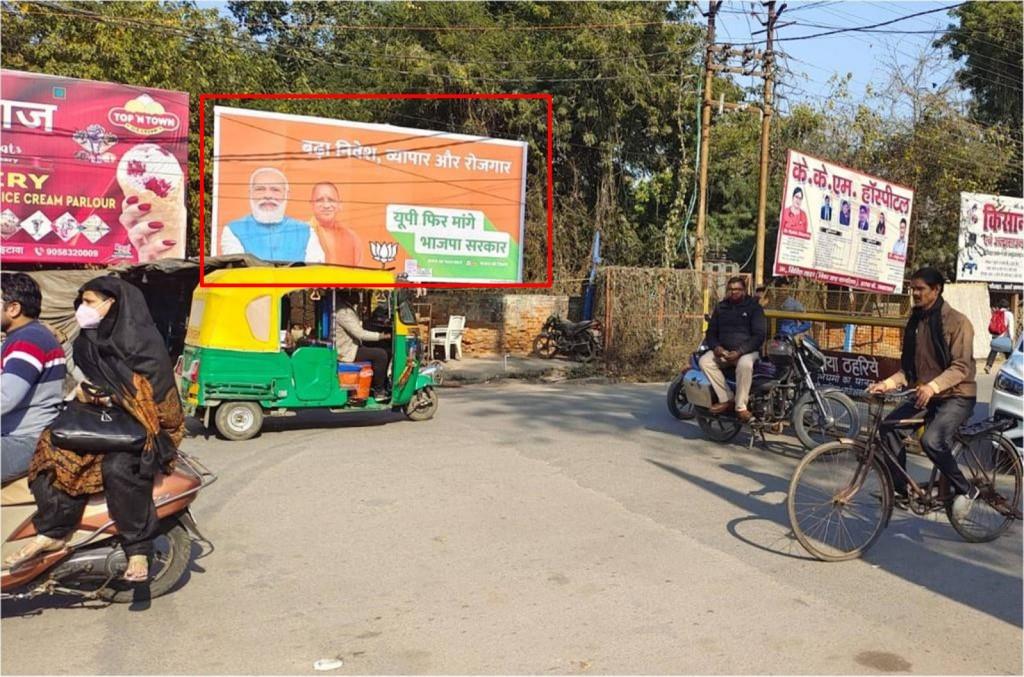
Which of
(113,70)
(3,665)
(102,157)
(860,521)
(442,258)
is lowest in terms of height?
(3,665)

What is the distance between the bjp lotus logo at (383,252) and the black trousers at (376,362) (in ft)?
33.8

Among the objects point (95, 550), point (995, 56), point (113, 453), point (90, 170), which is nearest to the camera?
point (113, 453)

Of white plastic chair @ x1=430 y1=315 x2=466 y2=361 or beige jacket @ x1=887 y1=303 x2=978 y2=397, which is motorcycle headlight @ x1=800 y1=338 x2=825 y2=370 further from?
white plastic chair @ x1=430 y1=315 x2=466 y2=361

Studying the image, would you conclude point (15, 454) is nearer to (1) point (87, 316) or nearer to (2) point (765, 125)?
(1) point (87, 316)

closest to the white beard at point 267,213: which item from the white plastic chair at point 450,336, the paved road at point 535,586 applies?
the white plastic chair at point 450,336

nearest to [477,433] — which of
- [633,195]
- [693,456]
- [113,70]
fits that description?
[693,456]

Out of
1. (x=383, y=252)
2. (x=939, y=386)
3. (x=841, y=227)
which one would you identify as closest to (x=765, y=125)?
(x=841, y=227)

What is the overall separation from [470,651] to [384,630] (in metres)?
0.54

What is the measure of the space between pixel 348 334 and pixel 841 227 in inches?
563

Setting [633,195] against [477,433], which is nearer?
[477,433]

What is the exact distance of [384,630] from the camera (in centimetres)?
473

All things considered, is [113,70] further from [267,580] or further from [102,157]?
[267,580]

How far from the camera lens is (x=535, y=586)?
541 centimetres

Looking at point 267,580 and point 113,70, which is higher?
point 113,70
